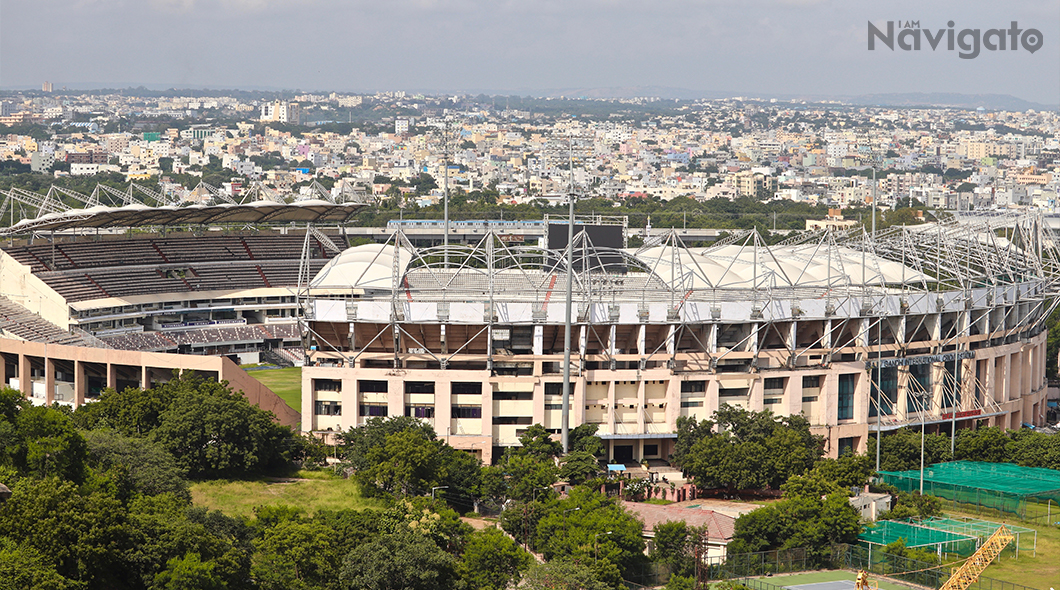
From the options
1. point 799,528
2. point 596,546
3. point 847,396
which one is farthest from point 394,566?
point 847,396

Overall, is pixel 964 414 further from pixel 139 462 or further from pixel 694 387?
Answer: pixel 139 462

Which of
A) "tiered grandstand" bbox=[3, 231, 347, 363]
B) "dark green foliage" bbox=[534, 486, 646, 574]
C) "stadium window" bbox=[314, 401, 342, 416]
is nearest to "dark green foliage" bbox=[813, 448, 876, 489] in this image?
"dark green foliage" bbox=[534, 486, 646, 574]

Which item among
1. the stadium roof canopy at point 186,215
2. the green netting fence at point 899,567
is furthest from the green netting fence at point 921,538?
the stadium roof canopy at point 186,215

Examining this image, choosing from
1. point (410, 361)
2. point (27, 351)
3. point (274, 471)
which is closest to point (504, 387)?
point (410, 361)

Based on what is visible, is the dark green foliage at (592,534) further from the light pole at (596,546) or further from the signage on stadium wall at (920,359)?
the signage on stadium wall at (920,359)

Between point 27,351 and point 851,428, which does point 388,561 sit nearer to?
point 851,428

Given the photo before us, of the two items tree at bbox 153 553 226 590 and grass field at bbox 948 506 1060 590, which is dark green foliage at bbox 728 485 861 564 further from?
tree at bbox 153 553 226 590
